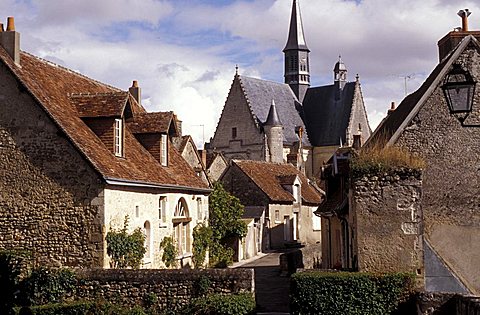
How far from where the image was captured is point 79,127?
699 inches

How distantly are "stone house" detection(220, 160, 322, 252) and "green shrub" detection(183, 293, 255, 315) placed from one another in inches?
793

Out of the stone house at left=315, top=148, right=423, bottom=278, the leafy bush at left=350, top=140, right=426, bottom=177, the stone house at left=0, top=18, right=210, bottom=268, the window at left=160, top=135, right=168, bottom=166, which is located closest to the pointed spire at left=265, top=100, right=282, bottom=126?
the window at left=160, top=135, right=168, bottom=166

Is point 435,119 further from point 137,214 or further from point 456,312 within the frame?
point 137,214

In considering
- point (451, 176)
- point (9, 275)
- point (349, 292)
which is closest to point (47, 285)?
point (9, 275)

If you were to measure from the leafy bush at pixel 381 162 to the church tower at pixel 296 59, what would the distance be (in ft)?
192

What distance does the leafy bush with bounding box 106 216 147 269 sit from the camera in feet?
54.8

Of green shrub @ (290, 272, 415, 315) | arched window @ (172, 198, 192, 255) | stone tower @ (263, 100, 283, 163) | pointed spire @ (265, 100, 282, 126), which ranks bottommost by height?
green shrub @ (290, 272, 415, 315)

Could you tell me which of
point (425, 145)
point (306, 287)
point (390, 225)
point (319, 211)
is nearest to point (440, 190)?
point (425, 145)

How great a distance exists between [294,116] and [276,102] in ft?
9.83

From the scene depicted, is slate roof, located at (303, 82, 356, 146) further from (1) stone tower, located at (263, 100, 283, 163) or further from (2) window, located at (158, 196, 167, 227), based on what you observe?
(2) window, located at (158, 196, 167, 227)

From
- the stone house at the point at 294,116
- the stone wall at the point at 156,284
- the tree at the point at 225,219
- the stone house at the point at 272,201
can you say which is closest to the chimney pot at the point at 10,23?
the stone wall at the point at 156,284

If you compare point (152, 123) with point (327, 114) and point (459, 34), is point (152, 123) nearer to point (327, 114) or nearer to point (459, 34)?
point (459, 34)

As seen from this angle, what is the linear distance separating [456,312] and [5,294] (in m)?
10.5

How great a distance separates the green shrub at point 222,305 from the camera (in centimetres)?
1464
